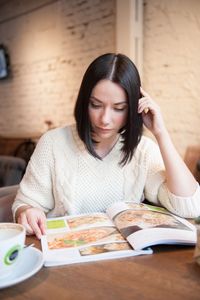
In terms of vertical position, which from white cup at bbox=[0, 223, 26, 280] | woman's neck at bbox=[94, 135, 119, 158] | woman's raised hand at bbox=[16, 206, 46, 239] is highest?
woman's neck at bbox=[94, 135, 119, 158]

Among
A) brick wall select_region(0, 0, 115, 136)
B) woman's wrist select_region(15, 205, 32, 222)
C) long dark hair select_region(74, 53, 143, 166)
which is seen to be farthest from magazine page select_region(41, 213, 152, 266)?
brick wall select_region(0, 0, 115, 136)

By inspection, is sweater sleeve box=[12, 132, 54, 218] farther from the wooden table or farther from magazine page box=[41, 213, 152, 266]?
the wooden table

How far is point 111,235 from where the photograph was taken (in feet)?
2.75

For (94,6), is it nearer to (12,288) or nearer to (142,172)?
(142,172)

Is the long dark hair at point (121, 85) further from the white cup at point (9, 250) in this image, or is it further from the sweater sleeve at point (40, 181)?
the white cup at point (9, 250)

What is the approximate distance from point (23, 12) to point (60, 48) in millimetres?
909

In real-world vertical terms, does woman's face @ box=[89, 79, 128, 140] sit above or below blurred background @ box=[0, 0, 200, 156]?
below

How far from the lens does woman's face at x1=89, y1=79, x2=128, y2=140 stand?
108 centimetres

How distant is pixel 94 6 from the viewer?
3404 mm

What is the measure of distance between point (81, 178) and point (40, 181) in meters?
0.15

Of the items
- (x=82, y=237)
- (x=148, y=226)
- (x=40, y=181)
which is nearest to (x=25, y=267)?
(x=82, y=237)

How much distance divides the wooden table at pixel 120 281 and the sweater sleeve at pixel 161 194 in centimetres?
30

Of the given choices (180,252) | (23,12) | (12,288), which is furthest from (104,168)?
(23,12)

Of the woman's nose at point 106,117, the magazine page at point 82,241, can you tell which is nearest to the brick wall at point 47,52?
the woman's nose at point 106,117
